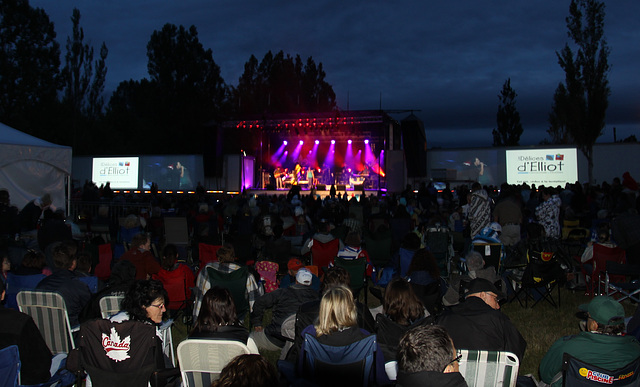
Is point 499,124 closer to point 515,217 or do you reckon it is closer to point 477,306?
Result: point 515,217

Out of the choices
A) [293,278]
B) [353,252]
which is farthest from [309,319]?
[353,252]

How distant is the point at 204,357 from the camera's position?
2.42 metres

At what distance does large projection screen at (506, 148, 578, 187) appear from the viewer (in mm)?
16688

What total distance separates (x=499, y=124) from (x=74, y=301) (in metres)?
32.6

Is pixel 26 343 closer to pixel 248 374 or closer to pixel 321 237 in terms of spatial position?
pixel 248 374

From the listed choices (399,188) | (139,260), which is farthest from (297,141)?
(139,260)

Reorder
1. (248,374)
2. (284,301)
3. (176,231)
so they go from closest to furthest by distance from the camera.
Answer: (248,374), (284,301), (176,231)

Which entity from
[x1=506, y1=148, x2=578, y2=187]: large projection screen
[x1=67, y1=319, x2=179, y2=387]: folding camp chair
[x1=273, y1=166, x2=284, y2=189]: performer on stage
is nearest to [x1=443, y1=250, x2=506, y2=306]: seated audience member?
[x1=67, y1=319, x2=179, y2=387]: folding camp chair

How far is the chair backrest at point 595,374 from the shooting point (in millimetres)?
2264

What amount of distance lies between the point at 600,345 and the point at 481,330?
611 mm

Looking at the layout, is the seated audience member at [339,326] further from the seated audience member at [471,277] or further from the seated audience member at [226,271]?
the seated audience member at [226,271]

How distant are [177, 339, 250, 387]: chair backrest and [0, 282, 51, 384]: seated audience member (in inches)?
35.6

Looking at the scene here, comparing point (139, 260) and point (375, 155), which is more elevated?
point (375, 155)

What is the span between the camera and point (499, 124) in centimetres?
3312
